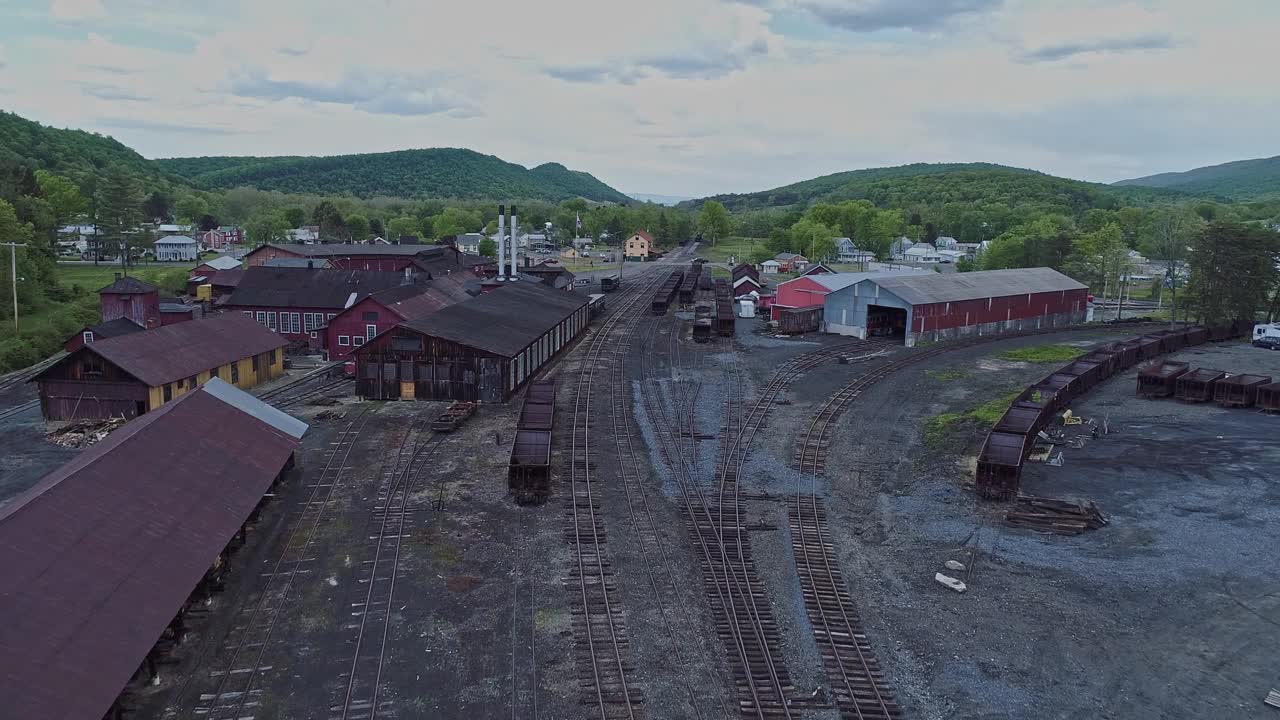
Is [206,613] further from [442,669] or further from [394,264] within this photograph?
[394,264]

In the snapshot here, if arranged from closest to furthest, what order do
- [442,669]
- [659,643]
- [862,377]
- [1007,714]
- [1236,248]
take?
[1007,714] → [442,669] → [659,643] → [862,377] → [1236,248]

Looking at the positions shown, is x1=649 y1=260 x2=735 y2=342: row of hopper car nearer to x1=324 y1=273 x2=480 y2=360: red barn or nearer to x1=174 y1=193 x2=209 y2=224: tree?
x1=324 y1=273 x2=480 y2=360: red barn

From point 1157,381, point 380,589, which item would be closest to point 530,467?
→ point 380,589

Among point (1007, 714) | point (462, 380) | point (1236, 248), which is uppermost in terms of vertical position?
point (1236, 248)

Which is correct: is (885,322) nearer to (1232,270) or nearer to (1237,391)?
(1237,391)

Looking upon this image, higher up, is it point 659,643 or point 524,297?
point 524,297

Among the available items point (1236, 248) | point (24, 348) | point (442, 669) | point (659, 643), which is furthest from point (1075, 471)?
point (24, 348)
